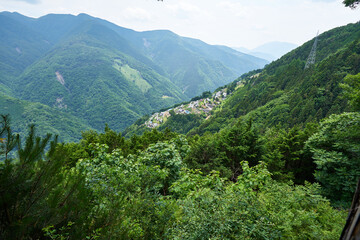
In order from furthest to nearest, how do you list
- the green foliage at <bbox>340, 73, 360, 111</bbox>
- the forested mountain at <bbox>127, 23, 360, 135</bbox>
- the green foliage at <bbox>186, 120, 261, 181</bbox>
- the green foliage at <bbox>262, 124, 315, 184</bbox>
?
the forested mountain at <bbox>127, 23, 360, 135</bbox> < the green foliage at <bbox>262, 124, 315, 184</bbox> < the green foliage at <bbox>186, 120, 261, 181</bbox> < the green foliage at <bbox>340, 73, 360, 111</bbox>

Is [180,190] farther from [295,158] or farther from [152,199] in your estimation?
[295,158]

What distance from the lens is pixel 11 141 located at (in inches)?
94.0

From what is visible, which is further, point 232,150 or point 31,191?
point 232,150

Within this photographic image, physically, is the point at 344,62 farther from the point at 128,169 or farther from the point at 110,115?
the point at 110,115

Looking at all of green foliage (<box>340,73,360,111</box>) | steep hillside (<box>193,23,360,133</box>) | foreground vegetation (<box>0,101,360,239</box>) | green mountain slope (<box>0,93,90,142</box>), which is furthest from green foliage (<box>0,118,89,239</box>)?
green mountain slope (<box>0,93,90,142</box>)

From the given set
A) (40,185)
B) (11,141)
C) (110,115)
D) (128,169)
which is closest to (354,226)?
(40,185)

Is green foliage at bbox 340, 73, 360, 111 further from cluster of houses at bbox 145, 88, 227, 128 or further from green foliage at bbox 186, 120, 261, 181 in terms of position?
cluster of houses at bbox 145, 88, 227, 128

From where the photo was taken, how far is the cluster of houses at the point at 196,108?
120 metres

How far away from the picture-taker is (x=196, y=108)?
127m

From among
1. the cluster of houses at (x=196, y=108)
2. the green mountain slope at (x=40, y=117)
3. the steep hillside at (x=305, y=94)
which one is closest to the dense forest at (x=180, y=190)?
the steep hillside at (x=305, y=94)

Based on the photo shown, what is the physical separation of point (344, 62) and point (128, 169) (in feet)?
241

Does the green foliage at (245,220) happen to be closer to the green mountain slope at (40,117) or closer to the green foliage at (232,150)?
the green foliage at (232,150)

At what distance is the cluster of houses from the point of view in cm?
11997

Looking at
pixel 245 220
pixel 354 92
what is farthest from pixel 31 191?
pixel 354 92
